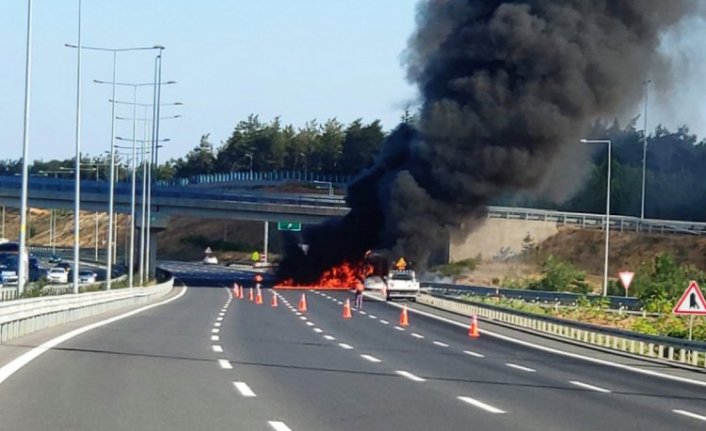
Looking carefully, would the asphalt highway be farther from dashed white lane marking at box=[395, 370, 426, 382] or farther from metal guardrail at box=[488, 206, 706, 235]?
metal guardrail at box=[488, 206, 706, 235]

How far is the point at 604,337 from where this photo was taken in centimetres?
3656

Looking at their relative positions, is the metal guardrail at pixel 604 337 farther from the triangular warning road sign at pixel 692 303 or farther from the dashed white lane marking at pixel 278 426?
the dashed white lane marking at pixel 278 426

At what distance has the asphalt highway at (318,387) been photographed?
14695mm

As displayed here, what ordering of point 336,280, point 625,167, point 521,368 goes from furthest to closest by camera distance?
point 625,167 < point 336,280 < point 521,368

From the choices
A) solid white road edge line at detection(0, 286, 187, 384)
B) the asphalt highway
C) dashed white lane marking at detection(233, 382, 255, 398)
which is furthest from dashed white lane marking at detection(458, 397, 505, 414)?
solid white road edge line at detection(0, 286, 187, 384)

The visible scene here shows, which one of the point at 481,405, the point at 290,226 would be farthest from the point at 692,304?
the point at 290,226

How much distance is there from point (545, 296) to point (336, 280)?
71.3 ft

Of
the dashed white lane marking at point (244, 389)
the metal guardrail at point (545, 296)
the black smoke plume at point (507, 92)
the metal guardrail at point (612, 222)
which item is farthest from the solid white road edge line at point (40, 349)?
the metal guardrail at point (612, 222)

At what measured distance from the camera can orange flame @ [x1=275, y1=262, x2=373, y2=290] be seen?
79688 millimetres

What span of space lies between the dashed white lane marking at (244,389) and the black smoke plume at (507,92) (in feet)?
170

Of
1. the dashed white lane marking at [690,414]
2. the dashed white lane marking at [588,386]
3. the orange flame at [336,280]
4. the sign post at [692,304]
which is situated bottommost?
the orange flame at [336,280]

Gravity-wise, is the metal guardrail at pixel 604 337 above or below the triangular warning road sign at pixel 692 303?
below

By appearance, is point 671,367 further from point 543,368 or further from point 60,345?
point 60,345

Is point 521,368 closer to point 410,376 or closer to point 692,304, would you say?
point 410,376
